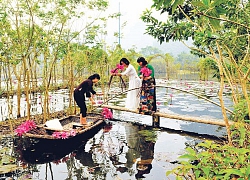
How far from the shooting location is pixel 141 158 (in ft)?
14.6

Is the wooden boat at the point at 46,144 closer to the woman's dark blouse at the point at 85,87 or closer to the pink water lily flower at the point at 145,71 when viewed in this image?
the woman's dark blouse at the point at 85,87

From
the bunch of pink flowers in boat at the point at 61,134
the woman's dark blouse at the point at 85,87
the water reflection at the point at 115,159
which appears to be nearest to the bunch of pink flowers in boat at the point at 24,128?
the water reflection at the point at 115,159

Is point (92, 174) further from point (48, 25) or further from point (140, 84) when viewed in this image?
point (48, 25)

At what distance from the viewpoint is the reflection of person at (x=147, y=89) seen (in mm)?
5793

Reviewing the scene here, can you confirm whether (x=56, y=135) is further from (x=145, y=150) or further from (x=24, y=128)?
(x=145, y=150)

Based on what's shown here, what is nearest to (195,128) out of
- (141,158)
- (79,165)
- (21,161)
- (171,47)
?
(141,158)

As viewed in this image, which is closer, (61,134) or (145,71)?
(61,134)

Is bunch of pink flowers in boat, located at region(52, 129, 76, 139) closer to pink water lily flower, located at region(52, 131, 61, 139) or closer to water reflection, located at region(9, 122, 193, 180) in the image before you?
pink water lily flower, located at region(52, 131, 61, 139)

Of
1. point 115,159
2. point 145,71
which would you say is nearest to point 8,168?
point 115,159

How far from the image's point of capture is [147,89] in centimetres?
614

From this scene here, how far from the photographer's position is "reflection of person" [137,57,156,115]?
19.0ft

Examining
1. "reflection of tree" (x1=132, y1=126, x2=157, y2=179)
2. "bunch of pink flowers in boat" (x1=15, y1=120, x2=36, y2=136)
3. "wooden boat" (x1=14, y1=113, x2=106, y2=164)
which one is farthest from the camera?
"bunch of pink flowers in boat" (x1=15, y1=120, x2=36, y2=136)

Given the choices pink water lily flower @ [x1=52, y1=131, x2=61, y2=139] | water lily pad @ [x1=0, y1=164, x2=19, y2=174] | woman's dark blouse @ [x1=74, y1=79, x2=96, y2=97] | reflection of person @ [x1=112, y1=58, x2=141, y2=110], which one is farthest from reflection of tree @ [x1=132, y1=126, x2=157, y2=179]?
water lily pad @ [x1=0, y1=164, x2=19, y2=174]

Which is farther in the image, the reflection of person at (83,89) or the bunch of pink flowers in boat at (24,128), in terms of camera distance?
the reflection of person at (83,89)
